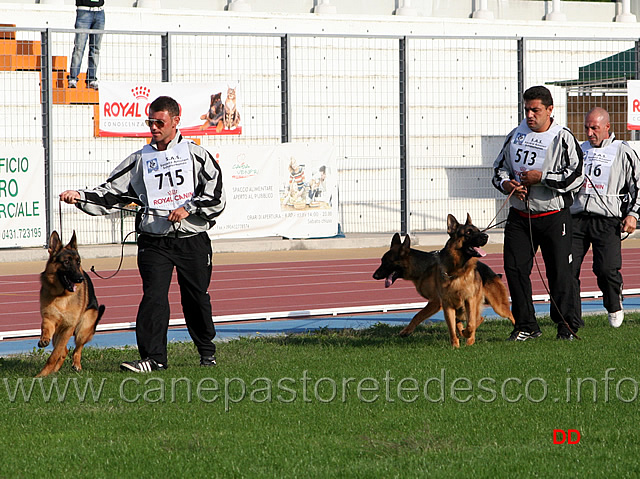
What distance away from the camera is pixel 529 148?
938 cm

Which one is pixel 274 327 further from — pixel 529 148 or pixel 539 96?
pixel 539 96

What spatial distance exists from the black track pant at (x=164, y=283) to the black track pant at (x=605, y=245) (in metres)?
4.03

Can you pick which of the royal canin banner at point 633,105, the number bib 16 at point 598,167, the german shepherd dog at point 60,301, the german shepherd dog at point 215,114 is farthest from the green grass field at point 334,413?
the royal canin banner at point 633,105

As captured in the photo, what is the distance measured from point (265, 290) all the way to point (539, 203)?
5.93 metres

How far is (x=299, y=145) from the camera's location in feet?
A: 66.4

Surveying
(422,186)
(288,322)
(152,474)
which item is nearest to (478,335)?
(288,322)

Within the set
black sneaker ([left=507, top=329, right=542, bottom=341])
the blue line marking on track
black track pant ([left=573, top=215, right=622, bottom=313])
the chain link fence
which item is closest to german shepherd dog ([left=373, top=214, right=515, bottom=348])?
black sneaker ([left=507, top=329, right=542, bottom=341])

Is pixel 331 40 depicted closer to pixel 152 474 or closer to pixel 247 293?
pixel 247 293

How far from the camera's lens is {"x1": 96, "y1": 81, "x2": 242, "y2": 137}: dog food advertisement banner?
61.7 feet

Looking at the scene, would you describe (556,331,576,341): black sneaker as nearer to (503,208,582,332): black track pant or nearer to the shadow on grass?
(503,208,582,332): black track pant

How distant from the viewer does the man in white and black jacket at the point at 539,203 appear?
30.4 ft

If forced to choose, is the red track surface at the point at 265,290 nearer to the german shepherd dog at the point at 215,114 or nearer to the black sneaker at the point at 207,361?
the black sneaker at the point at 207,361

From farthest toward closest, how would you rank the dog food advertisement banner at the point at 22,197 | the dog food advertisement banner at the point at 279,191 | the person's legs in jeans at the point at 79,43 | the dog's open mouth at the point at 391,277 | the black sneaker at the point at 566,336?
1. the dog food advertisement banner at the point at 279,191
2. the person's legs in jeans at the point at 79,43
3. the dog food advertisement banner at the point at 22,197
4. the dog's open mouth at the point at 391,277
5. the black sneaker at the point at 566,336

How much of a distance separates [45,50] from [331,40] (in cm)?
703
